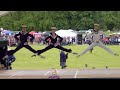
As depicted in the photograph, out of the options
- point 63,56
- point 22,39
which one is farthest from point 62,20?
point 22,39

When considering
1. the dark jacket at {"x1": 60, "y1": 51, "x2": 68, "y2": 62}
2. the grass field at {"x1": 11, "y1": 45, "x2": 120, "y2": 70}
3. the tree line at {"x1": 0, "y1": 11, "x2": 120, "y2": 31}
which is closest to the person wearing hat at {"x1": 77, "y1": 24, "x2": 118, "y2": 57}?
the grass field at {"x1": 11, "y1": 45, "x2": 120, "y2": 70}

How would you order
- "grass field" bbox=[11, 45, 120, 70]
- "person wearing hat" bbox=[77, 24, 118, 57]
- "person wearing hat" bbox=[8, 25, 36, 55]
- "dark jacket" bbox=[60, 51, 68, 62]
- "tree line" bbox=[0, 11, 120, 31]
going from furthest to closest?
1. "grass field" bbox=[11, 45, 120, 70]
2. "dark jacket" bbox=[60, 51, 68, 62]
3. "tree line" bbox=[0, 11, 120, 31]
4. "person wearing hat" bbox=[77, 24, 118, 57]
5. "person wearing hat" bbox=[8, 25, 36, 55]

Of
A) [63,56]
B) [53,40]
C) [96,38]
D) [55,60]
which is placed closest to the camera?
[53,40]

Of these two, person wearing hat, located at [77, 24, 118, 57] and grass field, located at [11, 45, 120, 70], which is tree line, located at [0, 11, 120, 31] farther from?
grass field, located at [11, 45, 120, 70]

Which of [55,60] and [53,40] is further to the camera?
[55,60]

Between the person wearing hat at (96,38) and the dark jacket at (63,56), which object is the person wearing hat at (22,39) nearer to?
the dark jacket at (63,56)

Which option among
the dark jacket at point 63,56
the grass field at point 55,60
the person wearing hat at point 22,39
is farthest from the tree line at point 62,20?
the dark jacket at point 63,56

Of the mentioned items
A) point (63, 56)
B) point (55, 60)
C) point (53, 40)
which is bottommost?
point (55, 60)

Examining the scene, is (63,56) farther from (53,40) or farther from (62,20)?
(62,20)

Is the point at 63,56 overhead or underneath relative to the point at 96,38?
underneath

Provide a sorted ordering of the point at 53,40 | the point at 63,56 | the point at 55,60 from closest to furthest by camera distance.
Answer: the point at 53,40, the point at 63,56, the point at 55,60
